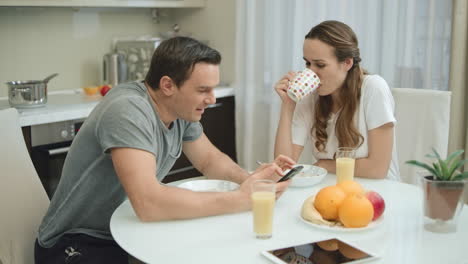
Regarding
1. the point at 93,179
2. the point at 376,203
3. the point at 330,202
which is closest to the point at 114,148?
the point at 93,179

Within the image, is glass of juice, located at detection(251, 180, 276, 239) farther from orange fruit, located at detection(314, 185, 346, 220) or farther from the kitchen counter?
the kitchen counter

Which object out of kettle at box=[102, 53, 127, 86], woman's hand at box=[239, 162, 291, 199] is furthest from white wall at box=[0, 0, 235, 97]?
woman's hand at box=[239, 162, 291, 199]

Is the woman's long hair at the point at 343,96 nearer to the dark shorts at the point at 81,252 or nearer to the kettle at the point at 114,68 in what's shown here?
the dark shorts at the point at 81,252

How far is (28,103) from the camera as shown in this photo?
2789 millimetres

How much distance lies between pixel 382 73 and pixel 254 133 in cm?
98

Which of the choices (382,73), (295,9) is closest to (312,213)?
(382,73)

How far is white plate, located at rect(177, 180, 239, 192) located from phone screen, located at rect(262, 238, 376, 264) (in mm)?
493

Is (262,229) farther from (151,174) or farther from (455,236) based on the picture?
(455,236)

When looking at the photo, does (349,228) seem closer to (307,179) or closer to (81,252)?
(307,179)

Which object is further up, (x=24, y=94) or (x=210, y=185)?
(x=24, y=94)

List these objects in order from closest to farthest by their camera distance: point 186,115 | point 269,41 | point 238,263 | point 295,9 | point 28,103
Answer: point 238,263 < point 186,115 < point 28,103 < point 295,9 < point 269,41

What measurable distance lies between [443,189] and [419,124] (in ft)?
3.07

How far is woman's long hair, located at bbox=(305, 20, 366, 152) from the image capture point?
2.17 meters

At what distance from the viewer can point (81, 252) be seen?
67.9 inches
